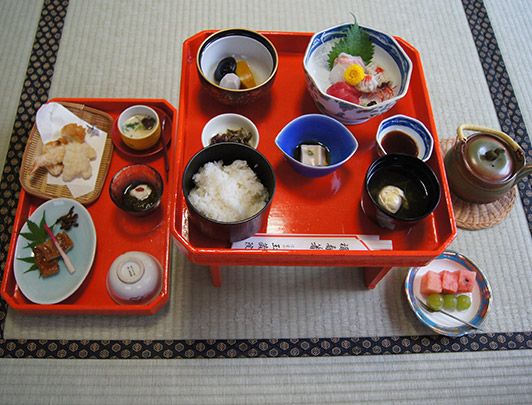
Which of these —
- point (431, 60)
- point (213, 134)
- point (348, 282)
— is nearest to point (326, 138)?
point (213, 134)

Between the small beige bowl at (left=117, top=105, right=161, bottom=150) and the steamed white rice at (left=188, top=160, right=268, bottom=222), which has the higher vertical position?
the steamed white rice at (left=188, top=160, right=268, bottom=222)

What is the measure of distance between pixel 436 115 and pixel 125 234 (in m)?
1.71

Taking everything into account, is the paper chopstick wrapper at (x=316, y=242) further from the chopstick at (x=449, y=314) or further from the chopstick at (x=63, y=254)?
the chopstick at (x=63, y=254)

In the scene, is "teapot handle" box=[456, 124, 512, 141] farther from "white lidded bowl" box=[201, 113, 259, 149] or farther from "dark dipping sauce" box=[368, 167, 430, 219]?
"white lidded bowl" box=[201, 113, 259, 149]

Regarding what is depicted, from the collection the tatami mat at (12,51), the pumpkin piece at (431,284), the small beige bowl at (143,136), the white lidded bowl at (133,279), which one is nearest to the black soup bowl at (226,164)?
the white lidded bowl at (133,279)

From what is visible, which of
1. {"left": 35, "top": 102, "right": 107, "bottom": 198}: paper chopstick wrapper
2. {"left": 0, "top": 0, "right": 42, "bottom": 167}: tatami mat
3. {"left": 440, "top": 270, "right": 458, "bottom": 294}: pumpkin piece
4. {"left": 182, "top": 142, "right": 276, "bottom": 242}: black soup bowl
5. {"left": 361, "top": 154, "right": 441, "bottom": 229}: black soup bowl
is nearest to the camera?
{"left": 182, "top": 142, "right": 276, "bottom": 242}: black soup bowl

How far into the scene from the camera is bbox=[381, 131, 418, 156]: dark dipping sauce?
1.43 metres

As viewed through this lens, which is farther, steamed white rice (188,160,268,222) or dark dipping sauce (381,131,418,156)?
dark dipping sauce (381,131,418,156)

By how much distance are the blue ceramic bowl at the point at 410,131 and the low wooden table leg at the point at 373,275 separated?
1.49 ft

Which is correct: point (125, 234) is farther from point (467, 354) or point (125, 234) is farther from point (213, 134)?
point (467, 354)

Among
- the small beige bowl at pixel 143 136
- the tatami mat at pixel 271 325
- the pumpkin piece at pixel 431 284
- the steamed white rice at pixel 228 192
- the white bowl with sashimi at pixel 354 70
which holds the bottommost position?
the tatami mat at pixel 271 325

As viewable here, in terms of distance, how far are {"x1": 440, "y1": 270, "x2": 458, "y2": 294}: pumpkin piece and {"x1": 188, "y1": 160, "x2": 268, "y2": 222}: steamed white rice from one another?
86cm

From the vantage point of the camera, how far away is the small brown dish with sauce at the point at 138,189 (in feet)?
5.27

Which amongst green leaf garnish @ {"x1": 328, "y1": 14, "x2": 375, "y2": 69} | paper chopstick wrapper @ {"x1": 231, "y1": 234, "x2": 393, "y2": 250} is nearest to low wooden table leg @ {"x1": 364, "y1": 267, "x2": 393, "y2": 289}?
paper chopstick wrapper @ {"x1": 231, "y1": 234, "x2": 393, "y2": 250}
